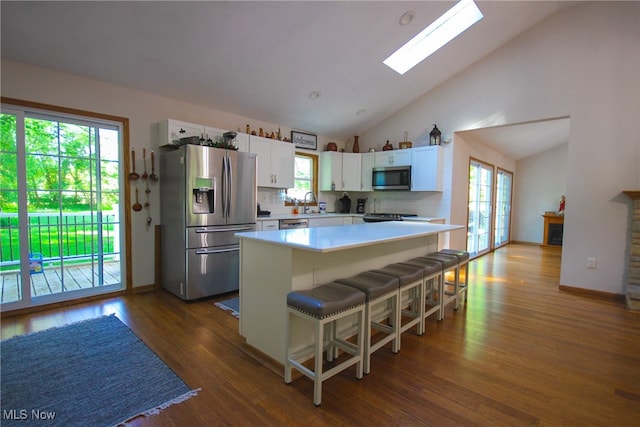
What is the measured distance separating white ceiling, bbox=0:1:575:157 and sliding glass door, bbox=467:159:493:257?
7.04 feet

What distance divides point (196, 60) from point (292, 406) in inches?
130

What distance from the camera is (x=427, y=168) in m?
4.96

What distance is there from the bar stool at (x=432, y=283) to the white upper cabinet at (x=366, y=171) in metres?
2.58

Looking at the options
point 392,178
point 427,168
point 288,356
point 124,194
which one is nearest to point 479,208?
point 427,168

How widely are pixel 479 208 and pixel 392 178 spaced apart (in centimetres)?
235

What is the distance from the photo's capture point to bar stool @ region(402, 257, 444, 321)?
270 cm

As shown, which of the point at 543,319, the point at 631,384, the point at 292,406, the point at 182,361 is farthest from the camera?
the point at 543,319

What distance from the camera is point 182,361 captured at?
7.16 ft

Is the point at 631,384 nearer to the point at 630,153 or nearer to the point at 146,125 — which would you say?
the point at 630,153

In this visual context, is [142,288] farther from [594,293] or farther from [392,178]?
[594,293]

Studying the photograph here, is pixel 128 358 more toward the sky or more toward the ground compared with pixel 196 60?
more toward the ground

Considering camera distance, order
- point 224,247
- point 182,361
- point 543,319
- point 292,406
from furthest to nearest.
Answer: point 224,247, point 543,319, point 182,361, point 292,406

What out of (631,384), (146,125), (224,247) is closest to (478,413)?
(631,384)

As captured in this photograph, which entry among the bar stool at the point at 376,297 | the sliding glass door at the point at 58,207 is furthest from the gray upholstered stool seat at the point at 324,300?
the sliding glass door at the point at 58,207
